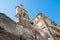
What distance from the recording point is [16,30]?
16.3 m

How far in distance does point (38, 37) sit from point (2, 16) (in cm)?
559

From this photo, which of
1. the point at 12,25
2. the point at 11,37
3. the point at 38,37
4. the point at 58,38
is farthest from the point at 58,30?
the point at 11,37

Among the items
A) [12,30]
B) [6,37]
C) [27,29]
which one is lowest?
[6,37]

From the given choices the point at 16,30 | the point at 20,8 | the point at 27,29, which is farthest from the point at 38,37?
the point at 20,8

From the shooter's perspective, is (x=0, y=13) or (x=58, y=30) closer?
(x=0, y=13)

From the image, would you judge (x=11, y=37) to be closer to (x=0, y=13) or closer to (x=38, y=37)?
(x=0, y=13)

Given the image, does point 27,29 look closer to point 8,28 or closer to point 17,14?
point 8,28

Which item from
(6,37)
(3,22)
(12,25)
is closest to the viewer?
(6,37)

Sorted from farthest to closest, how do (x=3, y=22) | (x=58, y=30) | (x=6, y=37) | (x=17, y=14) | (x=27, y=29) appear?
(x=58, y=30) → (x=17, y=14) → (x=27, y=29) → (x=3, y=22) → (x=6, y=37)

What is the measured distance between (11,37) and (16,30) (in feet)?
8.31

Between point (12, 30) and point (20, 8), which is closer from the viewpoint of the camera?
point (12, 30)

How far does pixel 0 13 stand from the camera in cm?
1561

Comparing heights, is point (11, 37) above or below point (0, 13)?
below

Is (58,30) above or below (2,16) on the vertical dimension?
above
